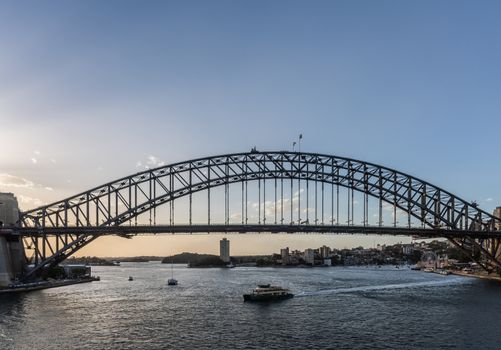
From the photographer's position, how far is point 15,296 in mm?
62750

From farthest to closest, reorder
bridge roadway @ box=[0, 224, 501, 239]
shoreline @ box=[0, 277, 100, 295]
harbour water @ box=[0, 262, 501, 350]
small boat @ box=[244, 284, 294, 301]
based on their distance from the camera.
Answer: bridge roadway @ box=[0, 224, 501, 239] < shoreline @ box=[0, 277, 100, 295] < small boat @ box=[244, 284, 294, 301] < harbour water @ box=[0, 262, 501, 350]

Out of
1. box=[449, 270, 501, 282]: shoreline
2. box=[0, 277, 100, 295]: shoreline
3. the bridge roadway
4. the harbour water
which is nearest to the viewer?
the harbour water

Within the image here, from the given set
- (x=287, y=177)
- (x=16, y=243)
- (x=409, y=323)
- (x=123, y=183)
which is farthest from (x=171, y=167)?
(x=409, y=323)

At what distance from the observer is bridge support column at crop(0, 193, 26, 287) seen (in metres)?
69.5

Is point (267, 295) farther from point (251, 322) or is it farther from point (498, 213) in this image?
point (498, 213)

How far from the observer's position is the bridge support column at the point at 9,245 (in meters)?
69.5

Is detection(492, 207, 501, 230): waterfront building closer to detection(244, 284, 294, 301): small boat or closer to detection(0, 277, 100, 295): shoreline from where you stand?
detection(244, 284, 294, 301): small boat

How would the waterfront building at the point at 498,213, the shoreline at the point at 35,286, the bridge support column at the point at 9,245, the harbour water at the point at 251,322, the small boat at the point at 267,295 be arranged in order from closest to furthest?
the harbour water at the point at 251,322 → the small boat at the point at 267,295 → the shoreline at the point at 35,286 → the bridge support column at the point at 9,245 → the waterfront building at the point at 498,213

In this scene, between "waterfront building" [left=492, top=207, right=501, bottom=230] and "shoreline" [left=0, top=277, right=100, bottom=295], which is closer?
"shoreline" [left=0, top=277, right=100, bottom=295]

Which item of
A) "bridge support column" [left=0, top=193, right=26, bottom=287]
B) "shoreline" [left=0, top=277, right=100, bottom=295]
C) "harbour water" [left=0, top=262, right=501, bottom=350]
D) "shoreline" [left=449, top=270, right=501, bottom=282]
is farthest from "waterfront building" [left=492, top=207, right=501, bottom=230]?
"bridge support column" [left=0, top=193, right=26, bottom=287]

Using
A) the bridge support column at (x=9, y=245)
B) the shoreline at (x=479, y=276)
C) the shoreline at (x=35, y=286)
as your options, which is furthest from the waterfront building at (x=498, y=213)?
the bridge support column at (x=9, y=245)

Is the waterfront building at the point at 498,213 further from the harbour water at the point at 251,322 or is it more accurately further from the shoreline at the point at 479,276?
the harbour water at the point at 251,322

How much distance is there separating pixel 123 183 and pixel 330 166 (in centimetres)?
3364

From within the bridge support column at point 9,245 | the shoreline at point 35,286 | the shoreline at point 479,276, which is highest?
the bridge support column at point 9,245
